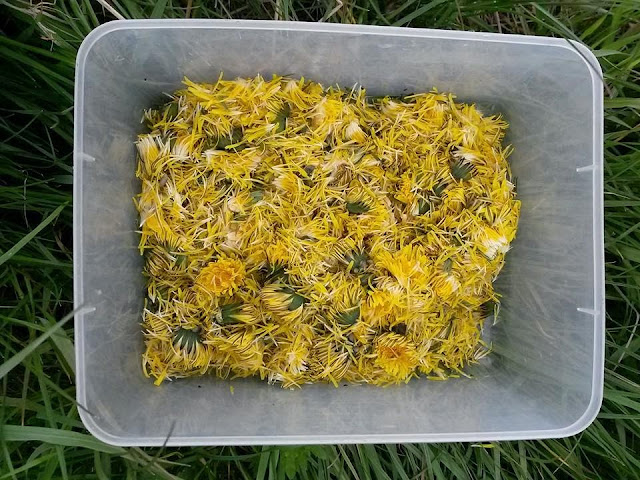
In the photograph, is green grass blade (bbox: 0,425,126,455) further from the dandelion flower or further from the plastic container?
the dandelion flower

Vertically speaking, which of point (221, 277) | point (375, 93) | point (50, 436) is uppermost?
point (375, 93)

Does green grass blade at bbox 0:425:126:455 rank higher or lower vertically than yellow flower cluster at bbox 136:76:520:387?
lower

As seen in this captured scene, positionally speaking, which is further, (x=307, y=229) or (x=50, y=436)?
(x=307, y=229)

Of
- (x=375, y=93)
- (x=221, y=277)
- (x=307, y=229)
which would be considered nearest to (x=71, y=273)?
(x=221, y=277)

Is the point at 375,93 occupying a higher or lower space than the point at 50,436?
higher

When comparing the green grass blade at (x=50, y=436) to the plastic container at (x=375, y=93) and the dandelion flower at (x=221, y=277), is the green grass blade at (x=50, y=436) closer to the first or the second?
the plastic container at (x=375, y=93)

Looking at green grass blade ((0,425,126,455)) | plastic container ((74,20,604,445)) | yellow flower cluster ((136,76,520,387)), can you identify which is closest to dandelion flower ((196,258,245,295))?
yellow flower cluster ((136,76,520,387))

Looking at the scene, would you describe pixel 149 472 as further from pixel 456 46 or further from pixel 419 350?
pixel 456 46

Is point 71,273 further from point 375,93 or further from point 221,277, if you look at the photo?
point 375,93
